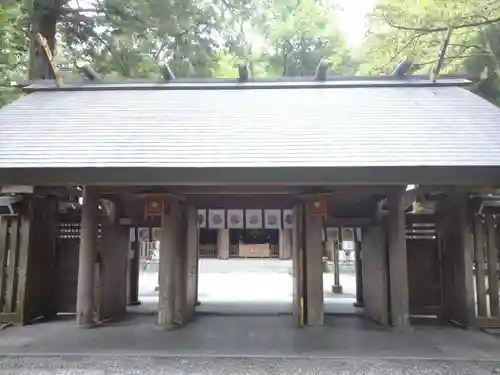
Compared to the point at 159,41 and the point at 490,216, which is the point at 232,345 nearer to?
the point at 490,216

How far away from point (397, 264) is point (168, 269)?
3.83 meters

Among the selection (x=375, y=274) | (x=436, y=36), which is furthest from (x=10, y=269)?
(x=436, y=36)

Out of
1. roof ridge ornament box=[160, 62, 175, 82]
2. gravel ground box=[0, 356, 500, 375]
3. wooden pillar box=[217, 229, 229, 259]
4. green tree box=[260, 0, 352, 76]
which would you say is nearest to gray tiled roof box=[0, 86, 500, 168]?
roof ridge ornament box=[160, 62, 175, 82]

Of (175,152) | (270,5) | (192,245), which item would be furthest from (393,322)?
(270,5)

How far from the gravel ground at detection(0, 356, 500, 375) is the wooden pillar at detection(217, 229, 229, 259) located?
71.8ft

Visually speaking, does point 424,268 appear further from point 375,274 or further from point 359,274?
point 359,274

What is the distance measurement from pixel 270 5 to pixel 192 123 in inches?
385

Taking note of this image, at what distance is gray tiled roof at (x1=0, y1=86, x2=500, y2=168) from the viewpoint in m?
5.62

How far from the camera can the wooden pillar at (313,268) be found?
7355 millimetres

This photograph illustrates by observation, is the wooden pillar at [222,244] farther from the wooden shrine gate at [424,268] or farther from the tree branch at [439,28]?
the tree branch at [439,28]

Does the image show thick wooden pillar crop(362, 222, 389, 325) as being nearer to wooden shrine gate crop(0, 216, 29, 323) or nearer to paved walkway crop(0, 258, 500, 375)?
paved walkway crop(0, 258, 500, 375)

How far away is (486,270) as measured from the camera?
25.6 ft

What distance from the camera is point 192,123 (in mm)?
6785

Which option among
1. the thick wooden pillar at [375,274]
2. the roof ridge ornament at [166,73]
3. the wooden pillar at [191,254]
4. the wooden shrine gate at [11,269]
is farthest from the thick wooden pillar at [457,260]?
the wooden shrine gate at [11,269]
